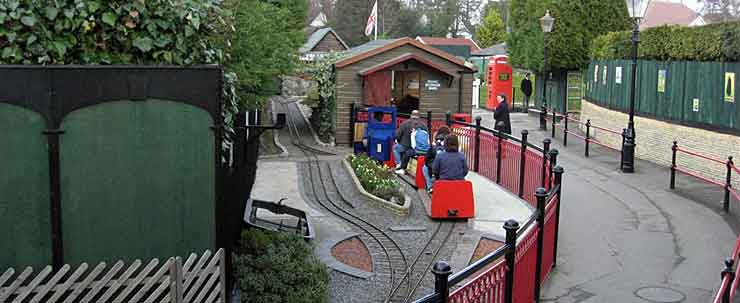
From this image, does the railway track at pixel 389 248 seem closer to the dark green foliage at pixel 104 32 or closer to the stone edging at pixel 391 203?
the stone edging at pixel 391 203

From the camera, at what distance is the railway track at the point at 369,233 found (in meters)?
10.9

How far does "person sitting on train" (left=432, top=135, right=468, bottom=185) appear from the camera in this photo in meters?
13.5

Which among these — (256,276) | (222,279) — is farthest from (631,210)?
(222,279)

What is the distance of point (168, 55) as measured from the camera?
7.05 metres

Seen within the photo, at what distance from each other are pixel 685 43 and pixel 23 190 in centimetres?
1683

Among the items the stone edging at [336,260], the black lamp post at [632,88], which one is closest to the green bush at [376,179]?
the stone edging at [336,260]

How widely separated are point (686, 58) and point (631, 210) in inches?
264

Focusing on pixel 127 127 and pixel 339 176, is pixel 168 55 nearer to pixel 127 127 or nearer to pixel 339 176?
pixel 127 127

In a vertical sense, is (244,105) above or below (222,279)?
above

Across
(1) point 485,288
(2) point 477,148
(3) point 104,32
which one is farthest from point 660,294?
(2) point 477,148

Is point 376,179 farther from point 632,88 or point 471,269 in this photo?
point 471,269

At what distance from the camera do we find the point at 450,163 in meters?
13.6

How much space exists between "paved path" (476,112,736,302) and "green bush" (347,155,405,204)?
10.4ft

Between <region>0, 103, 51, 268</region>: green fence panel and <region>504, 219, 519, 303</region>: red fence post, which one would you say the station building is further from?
<region>0, 103, 51, 268</region>: green fence panel
